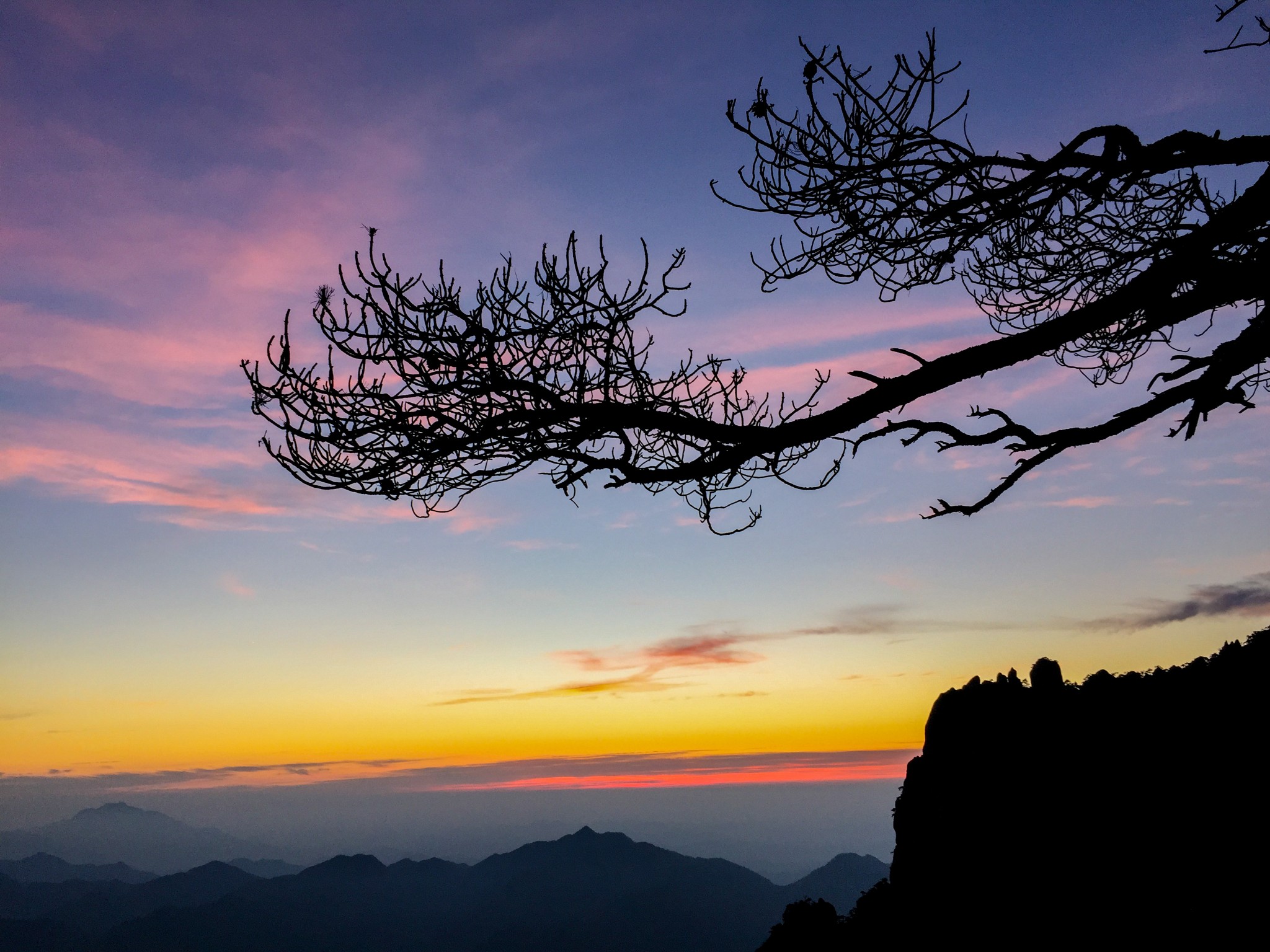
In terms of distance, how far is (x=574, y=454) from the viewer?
623cm

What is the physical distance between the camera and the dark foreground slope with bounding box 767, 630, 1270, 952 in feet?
78.2

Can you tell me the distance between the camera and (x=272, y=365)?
20.5 ft

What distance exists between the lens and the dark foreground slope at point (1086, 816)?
23.8m

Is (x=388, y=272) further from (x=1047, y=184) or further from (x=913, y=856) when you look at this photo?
(x=913, y=856)

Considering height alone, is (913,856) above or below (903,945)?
above

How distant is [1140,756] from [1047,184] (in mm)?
33370

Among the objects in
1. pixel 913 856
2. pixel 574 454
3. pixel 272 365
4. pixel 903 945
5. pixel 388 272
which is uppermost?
pixel 388 272

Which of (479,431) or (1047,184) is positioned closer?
(479,431)

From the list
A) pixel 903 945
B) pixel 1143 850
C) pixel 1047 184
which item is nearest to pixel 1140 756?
pixel 1143 850

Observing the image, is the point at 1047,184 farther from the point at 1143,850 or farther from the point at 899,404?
the point at 1143,850

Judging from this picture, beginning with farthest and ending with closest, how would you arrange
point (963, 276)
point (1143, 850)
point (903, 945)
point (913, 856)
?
point (913, 856) < point (903, 945) < point (1143, 850) < point (963, 276)

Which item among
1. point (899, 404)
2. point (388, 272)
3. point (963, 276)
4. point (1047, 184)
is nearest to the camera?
point (899, 404)

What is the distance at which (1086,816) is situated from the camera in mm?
33750

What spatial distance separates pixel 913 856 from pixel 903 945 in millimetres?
6038
